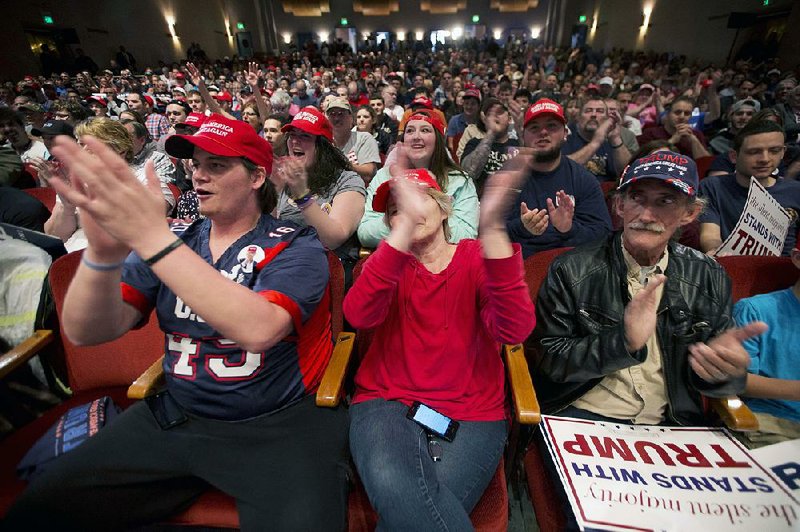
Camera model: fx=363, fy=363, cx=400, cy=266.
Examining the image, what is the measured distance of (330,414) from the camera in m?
1.42

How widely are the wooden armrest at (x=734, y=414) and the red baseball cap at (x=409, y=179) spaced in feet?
4.40

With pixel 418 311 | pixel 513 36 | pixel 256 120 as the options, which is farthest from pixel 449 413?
pixel 513 36

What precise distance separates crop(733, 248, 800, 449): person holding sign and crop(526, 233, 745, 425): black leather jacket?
180mm

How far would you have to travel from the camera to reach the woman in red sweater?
1.15 meters

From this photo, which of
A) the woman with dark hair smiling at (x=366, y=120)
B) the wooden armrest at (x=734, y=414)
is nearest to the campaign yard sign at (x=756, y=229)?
the wooden armrest at (x=734, y=414)

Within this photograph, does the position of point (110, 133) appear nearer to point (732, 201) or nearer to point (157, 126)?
point (157, 126)

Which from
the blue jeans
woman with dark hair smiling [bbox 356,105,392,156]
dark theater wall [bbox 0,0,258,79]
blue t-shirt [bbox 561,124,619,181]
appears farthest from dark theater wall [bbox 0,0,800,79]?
the blue jeans

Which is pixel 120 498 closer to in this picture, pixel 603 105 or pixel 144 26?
pixel 603 105

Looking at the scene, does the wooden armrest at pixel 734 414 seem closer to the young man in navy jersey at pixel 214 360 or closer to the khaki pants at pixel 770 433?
the khaki pants at pixel 770 433

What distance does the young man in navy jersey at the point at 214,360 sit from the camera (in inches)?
36.9

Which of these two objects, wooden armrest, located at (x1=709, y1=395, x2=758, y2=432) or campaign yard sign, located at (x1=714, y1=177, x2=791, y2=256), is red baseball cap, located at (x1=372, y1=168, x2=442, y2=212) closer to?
wooden armrest, located at (x1=709, y1=395, x2=758, y2=432)

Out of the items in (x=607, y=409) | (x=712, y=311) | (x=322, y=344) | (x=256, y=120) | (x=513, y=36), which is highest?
(x=513, y=36)

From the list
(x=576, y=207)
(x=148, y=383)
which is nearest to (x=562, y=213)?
(x=576, y=207)

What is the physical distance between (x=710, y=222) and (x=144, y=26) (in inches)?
924
